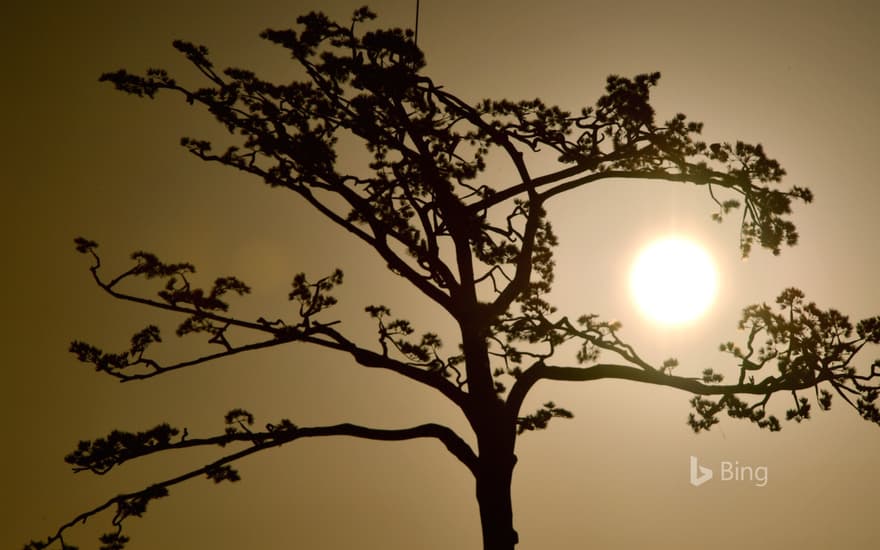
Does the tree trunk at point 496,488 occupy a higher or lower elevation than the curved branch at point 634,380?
lower

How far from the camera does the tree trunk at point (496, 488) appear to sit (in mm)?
9109

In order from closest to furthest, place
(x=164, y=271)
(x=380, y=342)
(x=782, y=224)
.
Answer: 1. (x=164, y=271)
2. (x=782, y=224)
3. (x=380, y=342)

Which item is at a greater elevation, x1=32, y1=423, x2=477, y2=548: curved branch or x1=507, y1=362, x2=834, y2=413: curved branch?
x1=507, y1=362, x2=834, y2=413: curved branch

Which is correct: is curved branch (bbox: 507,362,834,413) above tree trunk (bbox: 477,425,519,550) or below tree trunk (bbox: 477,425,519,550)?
above

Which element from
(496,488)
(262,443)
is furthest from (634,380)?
(262,443)

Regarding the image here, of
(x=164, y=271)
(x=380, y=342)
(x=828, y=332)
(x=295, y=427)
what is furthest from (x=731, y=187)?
(x=164, y=271)

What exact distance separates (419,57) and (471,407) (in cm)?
444

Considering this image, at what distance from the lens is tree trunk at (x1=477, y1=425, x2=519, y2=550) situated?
359 inches

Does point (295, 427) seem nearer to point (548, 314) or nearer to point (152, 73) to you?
point (548, 314)

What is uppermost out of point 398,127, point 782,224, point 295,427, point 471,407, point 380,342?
point 398,127

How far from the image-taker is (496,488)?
9.27 metres

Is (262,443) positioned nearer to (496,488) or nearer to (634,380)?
(496,488)

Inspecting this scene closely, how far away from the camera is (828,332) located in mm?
8734

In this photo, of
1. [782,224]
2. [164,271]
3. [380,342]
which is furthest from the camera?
[380,342]
